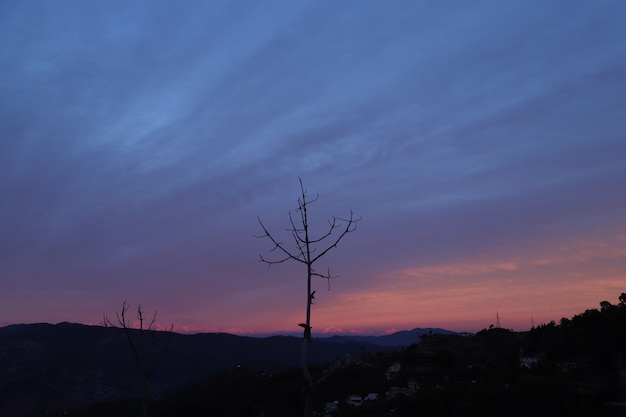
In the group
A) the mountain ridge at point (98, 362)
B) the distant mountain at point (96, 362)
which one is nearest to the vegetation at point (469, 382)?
the mountain ridge at point (98, 362)

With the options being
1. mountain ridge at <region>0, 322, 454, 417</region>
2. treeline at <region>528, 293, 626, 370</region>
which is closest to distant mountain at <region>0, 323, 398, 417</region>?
mountain ridge at <region>0, 322, 454, 417</region>

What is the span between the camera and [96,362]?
11231cm

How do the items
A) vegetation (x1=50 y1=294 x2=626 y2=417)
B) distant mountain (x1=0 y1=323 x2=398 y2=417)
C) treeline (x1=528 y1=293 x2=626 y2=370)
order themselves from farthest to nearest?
distant mountain (x1=0 y1=323 x2=398 y2=417), treeline (x1=528 y1=293 x2=626 y2=370), vegetation (x1=50 y1=294 x2=626 y2=417)

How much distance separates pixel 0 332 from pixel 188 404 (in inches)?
5399

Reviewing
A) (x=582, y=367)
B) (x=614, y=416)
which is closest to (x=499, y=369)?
(x=582, y=367)

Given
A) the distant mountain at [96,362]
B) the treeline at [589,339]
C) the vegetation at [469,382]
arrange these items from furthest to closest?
1. the distant mountain at [96,362]
2. the treeline at [589,339]
3. the vegetation at [469,382]

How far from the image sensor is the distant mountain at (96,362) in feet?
299

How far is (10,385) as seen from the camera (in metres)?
92.9

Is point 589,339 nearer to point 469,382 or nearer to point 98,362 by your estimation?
point 469,382

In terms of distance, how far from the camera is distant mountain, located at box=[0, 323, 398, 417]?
3593 inches

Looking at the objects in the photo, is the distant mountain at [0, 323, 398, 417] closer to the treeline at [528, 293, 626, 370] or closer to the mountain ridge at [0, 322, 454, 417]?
the mountain ridge at [0, 322, 454, 417]

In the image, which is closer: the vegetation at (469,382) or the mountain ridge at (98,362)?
the vegetation at (469,382)

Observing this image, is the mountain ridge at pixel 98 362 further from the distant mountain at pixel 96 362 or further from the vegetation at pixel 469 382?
the vegetation at pixel 469 382

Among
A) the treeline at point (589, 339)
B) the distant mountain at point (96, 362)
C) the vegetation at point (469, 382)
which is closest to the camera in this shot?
the vegetation at point (469, 382)
